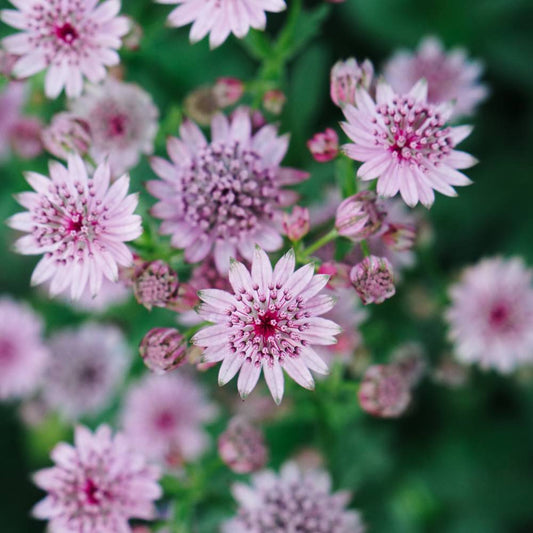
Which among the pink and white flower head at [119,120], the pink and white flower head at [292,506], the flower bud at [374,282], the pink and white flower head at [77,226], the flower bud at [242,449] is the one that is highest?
the pink and white flower head at [119,120]

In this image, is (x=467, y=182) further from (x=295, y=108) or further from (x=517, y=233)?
(x=517, y=233)

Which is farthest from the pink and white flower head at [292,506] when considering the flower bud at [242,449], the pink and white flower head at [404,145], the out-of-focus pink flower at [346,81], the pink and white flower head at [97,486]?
the out-of-focus pink flower at [346,81]

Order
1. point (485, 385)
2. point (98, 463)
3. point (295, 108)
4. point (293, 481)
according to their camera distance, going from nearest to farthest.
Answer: point (98, 463), point (293, 481), point (295, 108), point (485, 385)

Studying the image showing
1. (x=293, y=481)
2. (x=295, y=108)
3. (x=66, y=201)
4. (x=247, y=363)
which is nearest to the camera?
(x=247, y=363)

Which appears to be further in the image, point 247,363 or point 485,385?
point 485,385

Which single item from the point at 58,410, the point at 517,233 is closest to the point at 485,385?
the point at 517,233

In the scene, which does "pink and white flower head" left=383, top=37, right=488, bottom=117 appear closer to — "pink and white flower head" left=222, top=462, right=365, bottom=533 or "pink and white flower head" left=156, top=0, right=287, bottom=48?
"pink and white flower head" left=156, top=0, right=287, bottom=48

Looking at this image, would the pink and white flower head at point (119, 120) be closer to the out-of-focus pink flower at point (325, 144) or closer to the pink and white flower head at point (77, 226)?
the pink and white flower head at point (77, 226)
